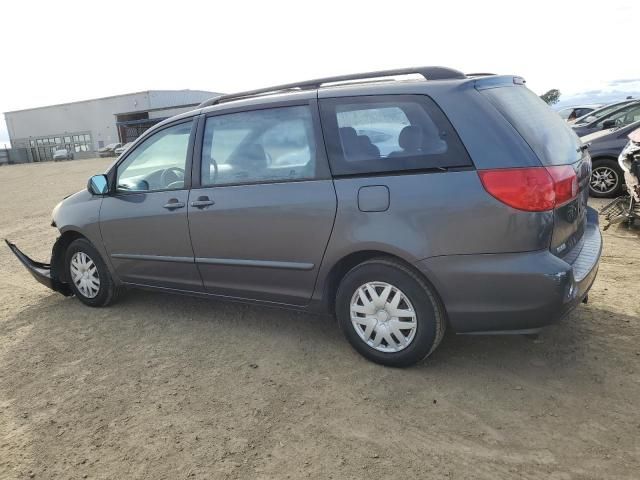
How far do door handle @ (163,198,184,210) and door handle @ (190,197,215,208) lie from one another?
5.7 inches

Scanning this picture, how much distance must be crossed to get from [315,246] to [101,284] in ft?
8.00

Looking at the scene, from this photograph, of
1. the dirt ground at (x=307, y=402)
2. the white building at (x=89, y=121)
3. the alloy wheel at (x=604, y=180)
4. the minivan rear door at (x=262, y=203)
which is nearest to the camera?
the dirt ground at (x=307, y=402)

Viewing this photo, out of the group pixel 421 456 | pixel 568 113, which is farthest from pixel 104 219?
pixel 568 113

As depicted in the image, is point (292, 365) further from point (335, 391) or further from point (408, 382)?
point (408, 382)

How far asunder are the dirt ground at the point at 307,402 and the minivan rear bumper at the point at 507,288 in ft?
0.75

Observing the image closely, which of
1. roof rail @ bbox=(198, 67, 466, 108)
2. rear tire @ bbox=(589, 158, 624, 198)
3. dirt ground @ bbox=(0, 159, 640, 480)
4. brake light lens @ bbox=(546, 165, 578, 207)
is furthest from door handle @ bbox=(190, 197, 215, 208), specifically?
rear tire @ bbox=(589, 158, 624, 198)

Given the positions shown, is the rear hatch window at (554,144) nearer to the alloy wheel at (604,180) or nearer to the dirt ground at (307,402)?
the dirt ground at (307,402)

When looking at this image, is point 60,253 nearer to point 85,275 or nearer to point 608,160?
point 85,275

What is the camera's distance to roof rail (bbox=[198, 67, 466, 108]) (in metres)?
3.14

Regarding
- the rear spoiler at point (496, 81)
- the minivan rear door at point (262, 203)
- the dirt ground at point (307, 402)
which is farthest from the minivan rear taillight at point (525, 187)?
the minivan rear door at point (262, 203)

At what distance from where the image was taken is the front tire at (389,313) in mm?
3041

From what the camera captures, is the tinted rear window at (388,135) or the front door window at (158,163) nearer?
the tinted rear window at (388,135)

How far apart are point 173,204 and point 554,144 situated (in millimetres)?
2705

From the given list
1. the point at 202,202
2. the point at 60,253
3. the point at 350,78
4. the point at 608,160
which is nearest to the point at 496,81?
the point at 350,78
